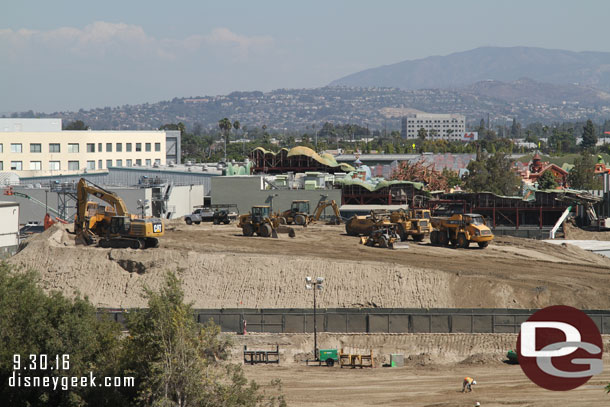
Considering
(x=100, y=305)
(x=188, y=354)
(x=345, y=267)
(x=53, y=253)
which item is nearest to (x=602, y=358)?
(x=345, y=267)

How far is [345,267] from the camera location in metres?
51.1

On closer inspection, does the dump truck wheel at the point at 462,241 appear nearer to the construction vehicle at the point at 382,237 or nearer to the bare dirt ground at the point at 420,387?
the construction vehicle at the point at 382,237

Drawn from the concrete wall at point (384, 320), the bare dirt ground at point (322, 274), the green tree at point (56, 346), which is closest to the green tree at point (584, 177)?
the bare dirt ground at point (322, 274)

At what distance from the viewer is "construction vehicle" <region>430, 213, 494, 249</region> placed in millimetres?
58562

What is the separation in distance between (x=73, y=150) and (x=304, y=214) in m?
51.3

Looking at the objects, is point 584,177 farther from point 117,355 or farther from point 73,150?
point 117,355

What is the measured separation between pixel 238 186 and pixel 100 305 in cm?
3433

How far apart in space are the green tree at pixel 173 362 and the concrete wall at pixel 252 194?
53.3 m

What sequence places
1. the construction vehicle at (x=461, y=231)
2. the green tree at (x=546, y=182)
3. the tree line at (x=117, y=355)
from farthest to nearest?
the green tree at (x=546, y=182)
the construction vehicle at (x=461, y=231)
the tree line at (x=117, y=355)

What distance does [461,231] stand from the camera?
59344 mm

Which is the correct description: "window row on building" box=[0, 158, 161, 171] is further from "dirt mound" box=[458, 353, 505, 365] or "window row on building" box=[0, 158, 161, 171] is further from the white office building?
"dirt mound" box=[458, 353, 505, 365]

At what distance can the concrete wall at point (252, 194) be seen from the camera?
8169 centimetres

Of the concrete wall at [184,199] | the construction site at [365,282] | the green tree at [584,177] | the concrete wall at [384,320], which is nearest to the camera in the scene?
the construction site at [365,282]

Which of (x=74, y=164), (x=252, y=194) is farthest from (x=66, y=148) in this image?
(x=252, y=194)
